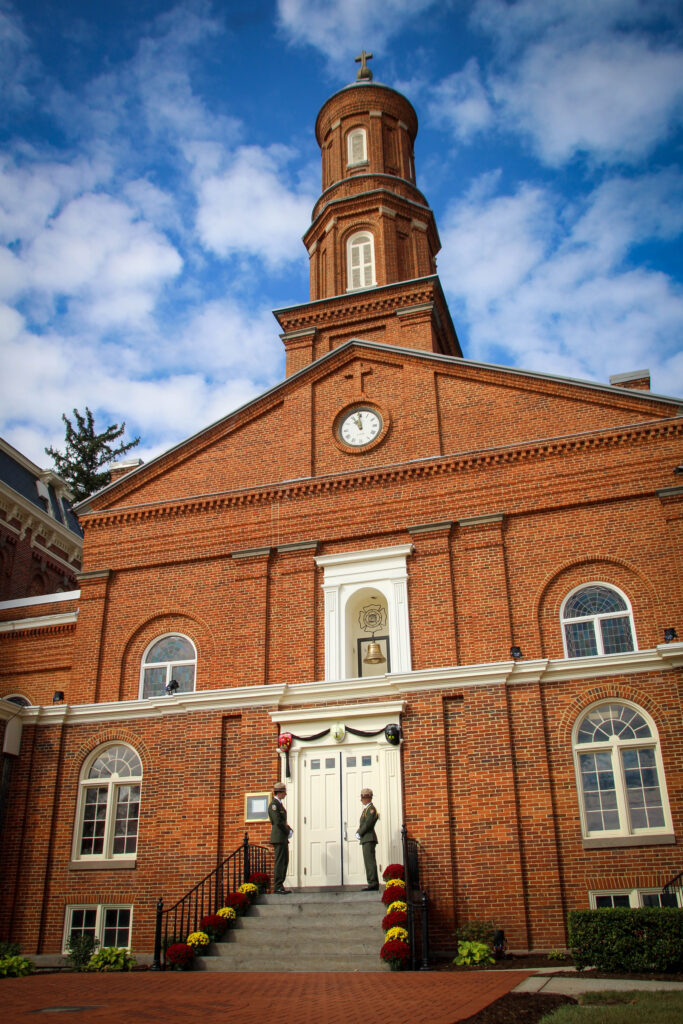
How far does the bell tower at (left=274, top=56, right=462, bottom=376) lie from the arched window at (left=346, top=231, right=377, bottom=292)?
0.10 feet

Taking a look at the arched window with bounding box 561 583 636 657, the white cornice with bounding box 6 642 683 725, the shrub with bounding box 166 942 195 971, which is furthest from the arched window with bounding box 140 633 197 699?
the arched window with bounding box 561 583 636 657

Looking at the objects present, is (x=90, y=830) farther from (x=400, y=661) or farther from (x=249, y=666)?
(x=400, y=661)

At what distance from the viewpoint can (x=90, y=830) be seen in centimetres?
1823

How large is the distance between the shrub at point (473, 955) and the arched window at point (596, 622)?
18.3ft

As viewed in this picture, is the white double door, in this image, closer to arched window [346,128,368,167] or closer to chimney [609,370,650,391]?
chimney [609,370,650,391]

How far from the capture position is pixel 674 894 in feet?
46.1

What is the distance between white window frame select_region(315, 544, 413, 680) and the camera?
17.7m

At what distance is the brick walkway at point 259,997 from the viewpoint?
27.9 feet

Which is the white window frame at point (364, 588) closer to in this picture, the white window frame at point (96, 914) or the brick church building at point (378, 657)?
the brick church building at point (378, 657)

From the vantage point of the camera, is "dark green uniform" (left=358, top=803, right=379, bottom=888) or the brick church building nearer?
"dark green uniform" (left=358, top=803, right=379, bottom=888)

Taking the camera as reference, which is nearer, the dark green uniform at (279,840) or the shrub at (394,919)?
the shrub at (394,919)

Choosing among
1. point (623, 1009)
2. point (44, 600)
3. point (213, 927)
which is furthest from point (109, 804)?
point (623, 1009)

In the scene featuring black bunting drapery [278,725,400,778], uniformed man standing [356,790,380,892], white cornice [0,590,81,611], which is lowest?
uniformed man standing [356,790,380,892]

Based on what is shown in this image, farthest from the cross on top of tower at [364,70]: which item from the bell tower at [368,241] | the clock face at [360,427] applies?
the clock face at [360,427]
